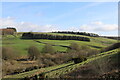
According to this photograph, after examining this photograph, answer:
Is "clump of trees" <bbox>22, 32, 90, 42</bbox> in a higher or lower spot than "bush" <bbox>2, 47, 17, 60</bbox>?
higher

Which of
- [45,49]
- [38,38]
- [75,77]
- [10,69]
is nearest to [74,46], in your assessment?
[45,49]

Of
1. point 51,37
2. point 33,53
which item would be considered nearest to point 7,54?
point 33,53

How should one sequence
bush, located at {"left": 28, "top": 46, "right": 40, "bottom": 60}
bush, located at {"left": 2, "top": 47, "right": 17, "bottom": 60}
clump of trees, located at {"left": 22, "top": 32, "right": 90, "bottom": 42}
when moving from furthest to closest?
clump of trees, located at {"left": 22, "top": 32, "right": 90, "bottom": 42} < bush, located at {"left": 28, "top": 46, "right": 40, "bottom": 60} < bush, located at {"left": 2, "top": 47, "right": 17, "bottom": 60}

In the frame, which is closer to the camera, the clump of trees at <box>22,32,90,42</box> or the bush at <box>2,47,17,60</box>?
the bush at <box>2,47,17,60</box>

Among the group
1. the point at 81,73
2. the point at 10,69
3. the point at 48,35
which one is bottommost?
the point at 10,69

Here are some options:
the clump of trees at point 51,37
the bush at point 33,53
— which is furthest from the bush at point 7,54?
the clump of trees at point 51,37

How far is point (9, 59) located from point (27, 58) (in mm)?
6388

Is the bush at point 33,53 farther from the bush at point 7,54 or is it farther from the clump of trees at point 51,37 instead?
the clump of trees at point 51,37

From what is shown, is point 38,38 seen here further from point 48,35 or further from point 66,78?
A: point 66,78

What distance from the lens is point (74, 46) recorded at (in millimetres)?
48125

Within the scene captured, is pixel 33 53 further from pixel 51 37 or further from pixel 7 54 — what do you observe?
pixel 51 37

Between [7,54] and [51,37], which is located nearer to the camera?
[7,54]

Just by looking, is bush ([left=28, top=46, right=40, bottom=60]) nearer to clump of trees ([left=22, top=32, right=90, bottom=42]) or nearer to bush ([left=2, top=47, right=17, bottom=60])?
bush ([left=2, top=47, right=17, bottom=60])

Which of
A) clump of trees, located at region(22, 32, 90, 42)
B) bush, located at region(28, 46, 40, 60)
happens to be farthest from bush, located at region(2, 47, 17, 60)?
clump of trees, located at region(22, 32, 90, 42)
